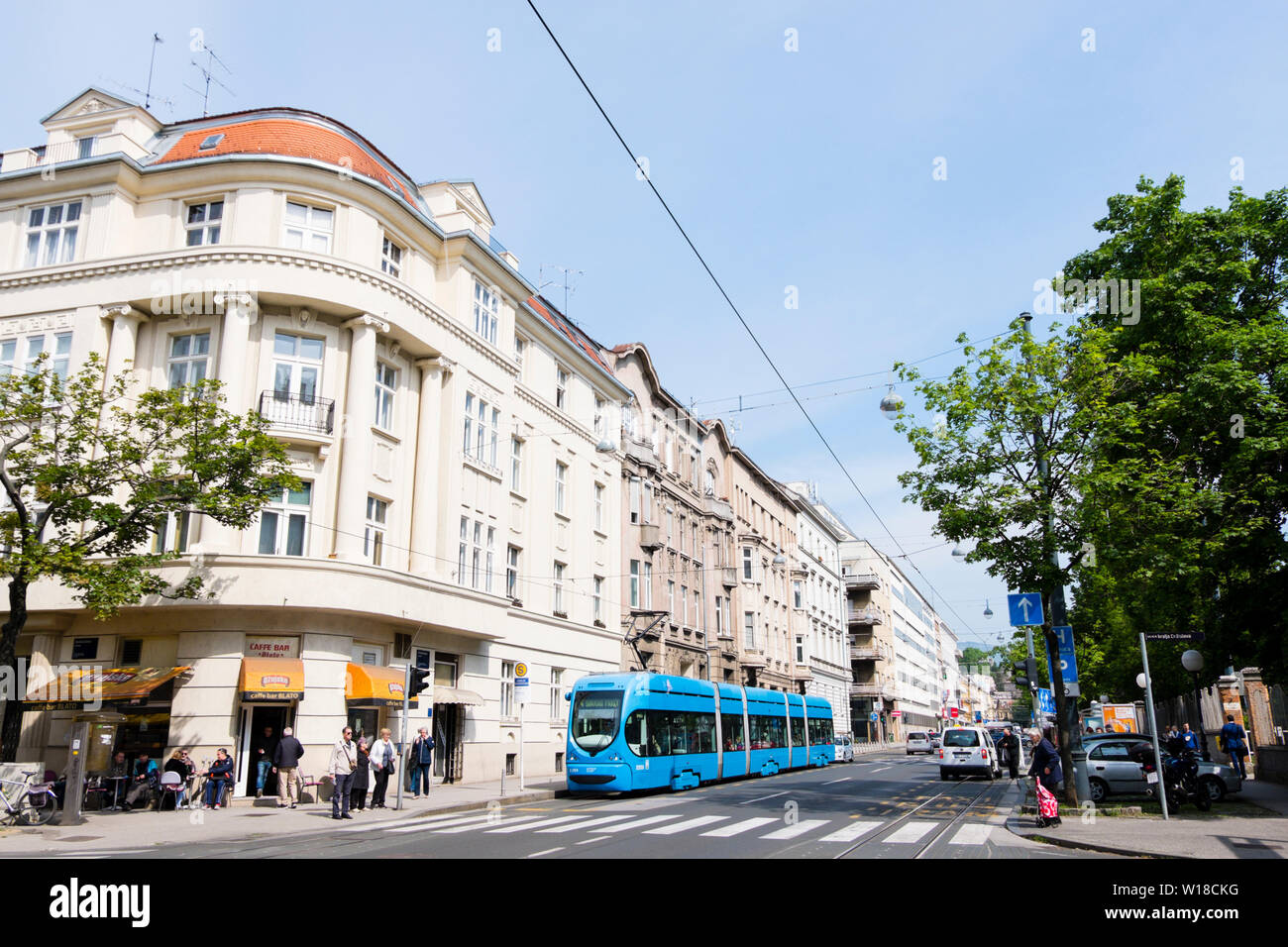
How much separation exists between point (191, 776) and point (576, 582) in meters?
18.2

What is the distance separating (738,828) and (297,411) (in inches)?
646

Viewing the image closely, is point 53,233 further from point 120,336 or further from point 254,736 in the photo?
point 254,736

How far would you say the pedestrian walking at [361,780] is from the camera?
19578 millimetres

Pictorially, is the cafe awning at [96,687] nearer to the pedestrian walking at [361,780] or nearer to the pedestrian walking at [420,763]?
the pedestrian walking at [361,780]

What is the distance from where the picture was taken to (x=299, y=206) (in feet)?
84.4

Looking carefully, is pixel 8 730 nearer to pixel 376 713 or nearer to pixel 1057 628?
pixel 376 713

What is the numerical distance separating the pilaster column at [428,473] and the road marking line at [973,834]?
52.9 feet

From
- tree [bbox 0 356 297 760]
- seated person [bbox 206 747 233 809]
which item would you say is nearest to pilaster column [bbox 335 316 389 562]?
tree [bbox 0 356 297 760]

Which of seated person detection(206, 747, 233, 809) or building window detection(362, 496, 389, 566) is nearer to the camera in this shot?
seated person detection(206, 747, 233, 809)

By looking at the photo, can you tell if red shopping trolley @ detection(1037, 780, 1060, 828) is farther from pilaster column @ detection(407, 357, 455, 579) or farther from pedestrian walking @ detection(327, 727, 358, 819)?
pilaster column @ detection(407, 357, 455, 579)

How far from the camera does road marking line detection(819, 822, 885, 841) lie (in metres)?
13.9

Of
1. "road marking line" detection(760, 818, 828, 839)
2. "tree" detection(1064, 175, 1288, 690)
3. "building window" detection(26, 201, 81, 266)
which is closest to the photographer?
"road marking line" detection(760, 818, 828, 839)

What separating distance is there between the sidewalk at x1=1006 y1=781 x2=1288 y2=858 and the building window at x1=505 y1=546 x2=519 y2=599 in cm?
1833

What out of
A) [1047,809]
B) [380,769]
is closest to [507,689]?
[380,769]
